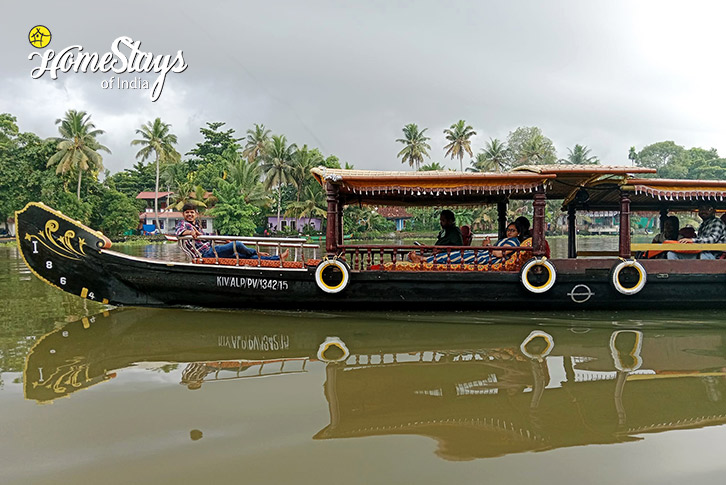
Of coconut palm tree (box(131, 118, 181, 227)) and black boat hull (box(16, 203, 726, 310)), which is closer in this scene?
black boat hull (box(16, 203, 726, 310))

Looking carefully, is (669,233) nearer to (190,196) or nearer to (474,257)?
(474,257)

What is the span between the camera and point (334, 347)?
457 centimetres

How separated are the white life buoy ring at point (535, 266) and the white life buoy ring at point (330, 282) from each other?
2076mm

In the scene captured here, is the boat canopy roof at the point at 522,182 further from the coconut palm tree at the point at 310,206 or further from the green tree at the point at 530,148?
the green tree at the point at 530,148

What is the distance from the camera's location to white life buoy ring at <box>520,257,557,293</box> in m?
5.56

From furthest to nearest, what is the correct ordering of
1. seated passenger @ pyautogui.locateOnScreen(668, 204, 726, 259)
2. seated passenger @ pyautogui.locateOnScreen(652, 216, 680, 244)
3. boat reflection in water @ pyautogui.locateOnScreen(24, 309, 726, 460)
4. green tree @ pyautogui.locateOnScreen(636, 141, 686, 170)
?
1. green tree @ pyautogui.locateOnScreen(636, 141, 686, 170)
2. seated passenger @ pyautogui.locateOnScreen(652, 216, 680, 244)
3. seated passenger @ pyautogui.locateOnScreen(668, 204, 726, 259)
4. boat reflection in water @ pyautogui.locateOnScreen(24, 309, 726, 460)

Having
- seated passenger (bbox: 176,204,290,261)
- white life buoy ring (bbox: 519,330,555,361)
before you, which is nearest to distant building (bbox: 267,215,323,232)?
seated passenger (bbox: 176,204,290,261)

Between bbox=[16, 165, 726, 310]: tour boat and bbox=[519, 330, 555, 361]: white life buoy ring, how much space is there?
2.29 feet

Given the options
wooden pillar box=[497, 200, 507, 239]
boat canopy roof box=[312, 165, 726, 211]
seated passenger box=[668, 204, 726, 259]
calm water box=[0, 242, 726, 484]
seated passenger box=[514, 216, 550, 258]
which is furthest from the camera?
wooden pillar box=[497, 200, 507, 239]

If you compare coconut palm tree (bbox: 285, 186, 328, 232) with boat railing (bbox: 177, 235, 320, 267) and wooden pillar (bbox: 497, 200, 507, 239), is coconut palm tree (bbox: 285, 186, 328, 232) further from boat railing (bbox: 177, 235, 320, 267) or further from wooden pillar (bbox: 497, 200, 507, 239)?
boat railing (bbox: 177, 235, 320, 267)

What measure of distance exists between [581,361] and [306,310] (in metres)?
3.15

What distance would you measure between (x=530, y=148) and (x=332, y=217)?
3776 centimetres

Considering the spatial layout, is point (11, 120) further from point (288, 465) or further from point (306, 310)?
point (288, 465)

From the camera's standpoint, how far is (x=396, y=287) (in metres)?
5.69
